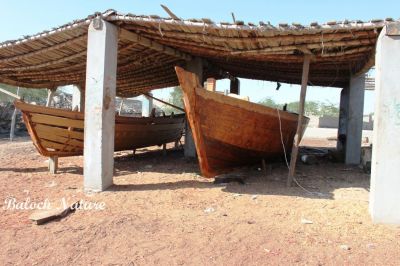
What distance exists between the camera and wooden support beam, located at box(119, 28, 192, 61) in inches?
250

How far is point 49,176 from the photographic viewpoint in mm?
7418

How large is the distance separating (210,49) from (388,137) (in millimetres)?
3870

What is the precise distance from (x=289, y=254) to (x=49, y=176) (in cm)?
563

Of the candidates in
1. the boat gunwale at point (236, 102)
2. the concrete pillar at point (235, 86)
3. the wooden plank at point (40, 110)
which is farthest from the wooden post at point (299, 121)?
the concrete pillar at point (235, 86)

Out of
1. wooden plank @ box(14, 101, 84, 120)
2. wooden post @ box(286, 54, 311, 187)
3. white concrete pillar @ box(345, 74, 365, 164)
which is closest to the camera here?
wooden post @ box(286, 54, 311, 187)

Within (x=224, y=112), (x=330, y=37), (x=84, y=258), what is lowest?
(x=84, y=258)

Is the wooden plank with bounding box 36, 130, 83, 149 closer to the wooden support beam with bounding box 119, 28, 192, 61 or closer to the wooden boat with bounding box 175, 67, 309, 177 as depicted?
the wooden support beam with bounding box 119, 28, 192, 61

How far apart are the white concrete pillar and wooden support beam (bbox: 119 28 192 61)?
4.79 metres

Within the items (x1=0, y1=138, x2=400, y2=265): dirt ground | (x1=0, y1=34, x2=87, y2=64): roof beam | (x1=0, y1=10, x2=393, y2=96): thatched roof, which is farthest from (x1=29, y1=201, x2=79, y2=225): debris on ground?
(x1=0, y1=34, x2=87, y2=64): roof beam

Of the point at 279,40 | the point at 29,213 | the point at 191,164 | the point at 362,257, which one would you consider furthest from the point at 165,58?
the point at 362,257

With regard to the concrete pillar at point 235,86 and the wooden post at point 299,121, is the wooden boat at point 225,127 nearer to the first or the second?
the wooden post at point 299,121

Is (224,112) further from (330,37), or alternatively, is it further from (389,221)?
(389,221)

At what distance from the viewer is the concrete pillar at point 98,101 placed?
19.4 ft

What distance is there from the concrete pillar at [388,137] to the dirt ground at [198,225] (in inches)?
11.0
